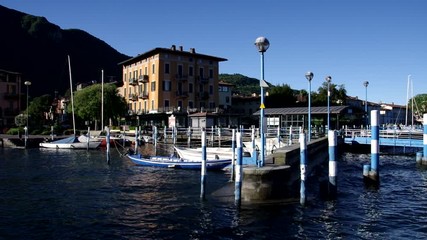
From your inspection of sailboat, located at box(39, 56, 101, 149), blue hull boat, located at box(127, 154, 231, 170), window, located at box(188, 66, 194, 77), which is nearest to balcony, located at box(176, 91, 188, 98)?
window, located at box(188, 66, 194, 77)

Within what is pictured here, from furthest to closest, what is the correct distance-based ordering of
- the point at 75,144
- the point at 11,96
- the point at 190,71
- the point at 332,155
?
the point at 11,96 < the point at 190,71 < the point at 75,144 < the point at 332,155

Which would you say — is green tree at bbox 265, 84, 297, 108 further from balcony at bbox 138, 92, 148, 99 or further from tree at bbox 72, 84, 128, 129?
tree at bbox 72, 84, 128, 129

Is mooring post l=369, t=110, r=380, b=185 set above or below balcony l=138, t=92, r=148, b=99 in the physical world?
below

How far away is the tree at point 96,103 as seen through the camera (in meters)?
70.2

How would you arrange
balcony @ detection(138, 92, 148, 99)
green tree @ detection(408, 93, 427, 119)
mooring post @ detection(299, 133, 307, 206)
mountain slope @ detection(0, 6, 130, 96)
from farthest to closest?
mountain slope @ detection(0, 6, 130, 96)
green tree @ detection(408, 93, 427, 119)
balcony @ detection(138, 92, 148, 99)
mooring post @ detection(299, 133, 307, 206)

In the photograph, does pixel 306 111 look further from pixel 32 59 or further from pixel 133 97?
pixel 32 59

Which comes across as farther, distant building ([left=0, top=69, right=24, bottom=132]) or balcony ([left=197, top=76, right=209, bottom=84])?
distant building ([left=0, top=69, right=24, bottom=132])

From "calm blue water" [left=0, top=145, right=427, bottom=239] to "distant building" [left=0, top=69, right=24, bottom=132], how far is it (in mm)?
75355

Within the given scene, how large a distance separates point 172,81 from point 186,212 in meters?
62.7

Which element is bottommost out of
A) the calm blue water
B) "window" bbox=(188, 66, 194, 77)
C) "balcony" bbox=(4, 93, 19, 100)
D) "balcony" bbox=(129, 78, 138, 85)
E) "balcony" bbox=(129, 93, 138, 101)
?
A: the calm blue water

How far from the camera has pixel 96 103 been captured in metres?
70.2

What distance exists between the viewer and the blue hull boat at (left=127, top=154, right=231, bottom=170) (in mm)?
27427

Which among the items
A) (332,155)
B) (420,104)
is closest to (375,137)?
(332,155)

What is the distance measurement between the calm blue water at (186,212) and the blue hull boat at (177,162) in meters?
3.30
